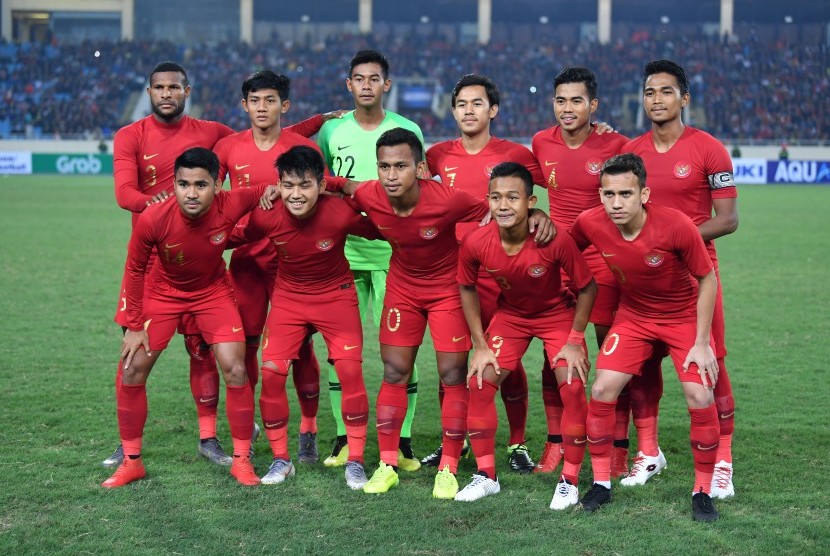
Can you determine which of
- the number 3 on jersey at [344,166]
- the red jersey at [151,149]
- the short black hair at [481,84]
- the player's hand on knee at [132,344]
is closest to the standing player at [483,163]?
the short black hair at [481,84]

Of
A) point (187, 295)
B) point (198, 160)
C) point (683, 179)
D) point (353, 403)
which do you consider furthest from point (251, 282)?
point (683, 179)

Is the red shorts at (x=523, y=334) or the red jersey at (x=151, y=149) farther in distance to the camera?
the red jersey at (x=151, y=149)

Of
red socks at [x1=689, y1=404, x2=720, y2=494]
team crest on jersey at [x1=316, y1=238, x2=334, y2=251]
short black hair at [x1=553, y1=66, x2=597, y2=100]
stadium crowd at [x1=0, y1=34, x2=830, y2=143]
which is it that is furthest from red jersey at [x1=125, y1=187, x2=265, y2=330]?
stadium crowd at [x1=0, y1=34, x2=830, y2=143]

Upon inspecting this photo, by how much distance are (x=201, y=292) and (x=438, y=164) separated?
164 cm

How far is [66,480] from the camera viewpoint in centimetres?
526

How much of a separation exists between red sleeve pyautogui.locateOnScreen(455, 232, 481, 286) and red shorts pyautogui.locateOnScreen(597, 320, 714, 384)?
0.80m

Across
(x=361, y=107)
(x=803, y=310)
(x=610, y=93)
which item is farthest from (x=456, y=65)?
(x=361, y=107)

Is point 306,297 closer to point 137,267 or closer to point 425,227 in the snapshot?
point 425,227

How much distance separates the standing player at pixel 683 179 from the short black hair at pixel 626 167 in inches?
21.8

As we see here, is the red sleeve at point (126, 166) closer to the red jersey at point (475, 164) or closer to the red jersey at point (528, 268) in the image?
the red jersey at point (475, 164)

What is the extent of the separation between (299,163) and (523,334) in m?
1.55

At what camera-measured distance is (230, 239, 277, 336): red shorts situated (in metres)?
6.05

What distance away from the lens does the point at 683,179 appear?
539 centimetres

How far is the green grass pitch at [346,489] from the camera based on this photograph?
173 inches
